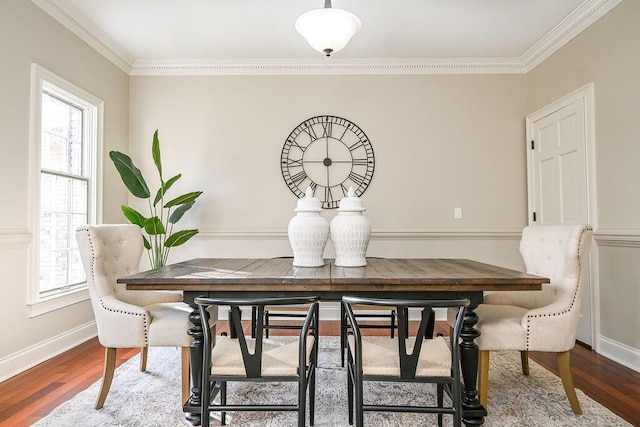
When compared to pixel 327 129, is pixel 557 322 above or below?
below

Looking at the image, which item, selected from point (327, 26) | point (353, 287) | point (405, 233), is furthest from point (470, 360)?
point (405, 233)

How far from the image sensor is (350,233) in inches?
82.6

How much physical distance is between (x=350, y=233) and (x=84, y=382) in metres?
1.92

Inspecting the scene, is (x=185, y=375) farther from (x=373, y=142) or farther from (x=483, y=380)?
(x=373, y=142)

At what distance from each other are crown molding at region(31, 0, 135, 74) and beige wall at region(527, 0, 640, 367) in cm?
410

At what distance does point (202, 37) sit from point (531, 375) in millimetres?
3754

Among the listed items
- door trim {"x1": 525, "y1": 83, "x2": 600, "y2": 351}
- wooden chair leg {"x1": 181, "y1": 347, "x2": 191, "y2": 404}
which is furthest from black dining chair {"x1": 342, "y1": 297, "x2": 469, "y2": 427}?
door trim {"x1": 525, "y1": 83, "x2": 600, "y2": 351}

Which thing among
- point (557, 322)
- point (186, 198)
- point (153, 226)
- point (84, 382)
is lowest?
point (84, 382)

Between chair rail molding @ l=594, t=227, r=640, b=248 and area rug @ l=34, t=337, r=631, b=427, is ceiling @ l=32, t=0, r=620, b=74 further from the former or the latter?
area rug @ l=34, t=337, r=631, b=427

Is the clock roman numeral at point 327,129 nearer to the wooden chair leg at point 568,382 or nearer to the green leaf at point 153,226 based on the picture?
the green leaf at point 153,226

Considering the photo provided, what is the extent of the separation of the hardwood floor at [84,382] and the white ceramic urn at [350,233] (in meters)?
1.56

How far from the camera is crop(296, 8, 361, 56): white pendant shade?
2326mm

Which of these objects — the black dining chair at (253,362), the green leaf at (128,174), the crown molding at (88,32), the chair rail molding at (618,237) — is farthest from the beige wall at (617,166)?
the crown molding at (88,32)

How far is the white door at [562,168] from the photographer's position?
3.17 m
